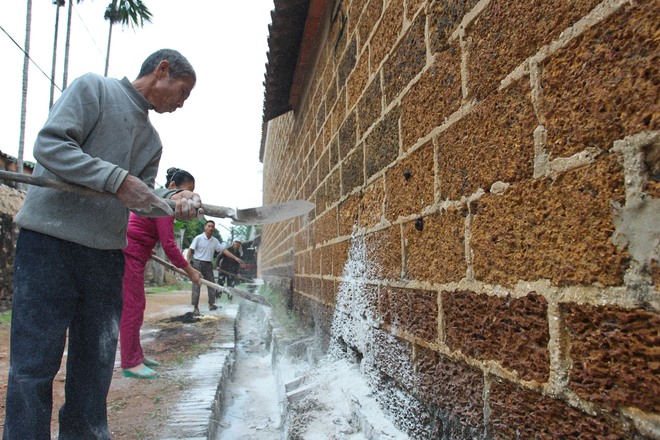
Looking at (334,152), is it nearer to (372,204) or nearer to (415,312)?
(372,204)

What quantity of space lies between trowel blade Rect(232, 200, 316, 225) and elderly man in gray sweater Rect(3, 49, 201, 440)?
51cm

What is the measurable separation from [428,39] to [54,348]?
68.4 inches

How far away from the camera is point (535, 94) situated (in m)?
0.94

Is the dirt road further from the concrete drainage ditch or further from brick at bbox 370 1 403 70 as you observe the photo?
brick at bbox 370 1 403 70

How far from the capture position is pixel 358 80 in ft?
7.65

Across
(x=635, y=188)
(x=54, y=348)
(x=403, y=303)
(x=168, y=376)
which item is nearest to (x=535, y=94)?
(x=635, y=188)

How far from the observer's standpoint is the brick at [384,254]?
5.63ft

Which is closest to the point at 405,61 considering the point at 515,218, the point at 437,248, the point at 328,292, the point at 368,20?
the point at 368,20

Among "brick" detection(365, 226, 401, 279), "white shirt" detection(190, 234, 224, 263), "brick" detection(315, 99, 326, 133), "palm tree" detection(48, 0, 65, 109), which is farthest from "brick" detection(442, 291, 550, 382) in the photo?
"palm tree" detection(48, 0, 65, 109)

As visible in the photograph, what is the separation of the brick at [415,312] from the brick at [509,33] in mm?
704

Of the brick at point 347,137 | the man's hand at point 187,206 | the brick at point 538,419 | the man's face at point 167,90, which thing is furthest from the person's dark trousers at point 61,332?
the brick at point 538,419

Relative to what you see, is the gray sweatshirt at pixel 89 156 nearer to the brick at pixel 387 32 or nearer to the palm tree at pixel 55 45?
the brick at pixel 387 32

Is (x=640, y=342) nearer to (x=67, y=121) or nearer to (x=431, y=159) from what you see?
(x=431, y=159)

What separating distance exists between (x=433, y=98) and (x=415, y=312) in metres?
0.78
